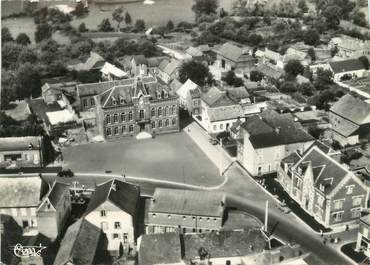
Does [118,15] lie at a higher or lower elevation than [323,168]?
higher

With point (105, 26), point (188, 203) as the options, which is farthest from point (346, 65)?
point (105, 26)

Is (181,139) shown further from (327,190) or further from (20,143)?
(327,190)

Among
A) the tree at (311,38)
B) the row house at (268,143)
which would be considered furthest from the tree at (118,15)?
the row house at (268,143)

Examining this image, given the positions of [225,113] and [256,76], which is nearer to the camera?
[225,113]

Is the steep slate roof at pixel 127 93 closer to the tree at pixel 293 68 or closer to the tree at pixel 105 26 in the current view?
the tree at pixel 293 68

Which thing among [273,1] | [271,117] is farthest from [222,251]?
[273,1]

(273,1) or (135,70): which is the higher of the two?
(273,1)

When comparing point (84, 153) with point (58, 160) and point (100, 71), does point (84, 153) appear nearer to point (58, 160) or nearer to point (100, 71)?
point (58, 160)
